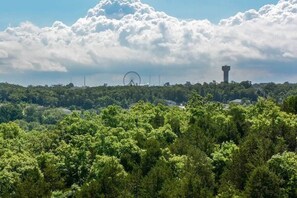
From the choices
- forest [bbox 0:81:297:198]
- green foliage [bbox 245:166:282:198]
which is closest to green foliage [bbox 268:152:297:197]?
forest [bbox 0:81:297:198]

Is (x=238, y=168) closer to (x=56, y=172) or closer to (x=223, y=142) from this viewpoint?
(x=223, y=142)

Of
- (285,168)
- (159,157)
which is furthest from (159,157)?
(285,168)

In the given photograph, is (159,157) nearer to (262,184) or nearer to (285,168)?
(285,168)

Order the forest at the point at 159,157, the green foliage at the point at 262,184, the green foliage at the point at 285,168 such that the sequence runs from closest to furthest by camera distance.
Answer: the green foliage at the point at 262,184 < the green foliage at the point at 285,168 < the forest at the point at 159,157

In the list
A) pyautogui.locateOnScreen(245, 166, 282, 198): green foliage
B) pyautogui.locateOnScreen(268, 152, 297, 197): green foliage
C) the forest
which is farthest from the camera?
the forest

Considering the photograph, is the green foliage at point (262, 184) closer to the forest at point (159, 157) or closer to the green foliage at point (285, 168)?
the forest at point (159, 157)

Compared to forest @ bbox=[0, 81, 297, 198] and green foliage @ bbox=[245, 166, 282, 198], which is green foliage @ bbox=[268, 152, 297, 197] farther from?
green foliage @ bbox=[245, 166, 282, 198]

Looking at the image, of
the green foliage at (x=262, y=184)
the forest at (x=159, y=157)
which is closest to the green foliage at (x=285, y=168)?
the forest at (x=159, y=157)

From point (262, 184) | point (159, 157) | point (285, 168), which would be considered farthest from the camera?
point (159, 157)

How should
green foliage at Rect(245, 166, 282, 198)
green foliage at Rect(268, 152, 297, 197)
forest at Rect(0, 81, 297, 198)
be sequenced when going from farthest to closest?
forest at Rect(0, 81, 297, 198) < green foliage at Rect(268, 152, 297, 197) < green foliage at Rect(245, 166, 282, 198)

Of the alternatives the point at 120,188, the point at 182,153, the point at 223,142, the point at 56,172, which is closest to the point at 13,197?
the point at 56,172

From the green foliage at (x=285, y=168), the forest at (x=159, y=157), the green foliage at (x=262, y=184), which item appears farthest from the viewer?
the forest at (x=159, y=157)
